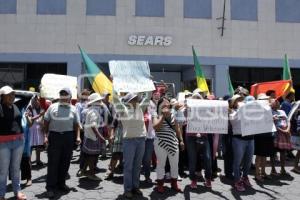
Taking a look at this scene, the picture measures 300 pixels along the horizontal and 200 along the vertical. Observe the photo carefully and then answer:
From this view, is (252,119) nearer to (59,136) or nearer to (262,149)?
(262,149)

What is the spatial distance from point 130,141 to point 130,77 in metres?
1.17

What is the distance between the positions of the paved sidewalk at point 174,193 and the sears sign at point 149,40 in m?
10.6

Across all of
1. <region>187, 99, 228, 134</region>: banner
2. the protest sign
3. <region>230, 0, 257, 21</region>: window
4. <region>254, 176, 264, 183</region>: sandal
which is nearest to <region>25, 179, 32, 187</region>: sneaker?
the protest sign

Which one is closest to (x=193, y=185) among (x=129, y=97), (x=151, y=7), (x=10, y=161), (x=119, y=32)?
(x=129, y=97)

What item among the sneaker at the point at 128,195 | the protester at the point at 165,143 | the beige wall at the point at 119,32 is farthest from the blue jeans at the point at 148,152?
the beige wall at the point at 119,32

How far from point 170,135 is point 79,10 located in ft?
40.4

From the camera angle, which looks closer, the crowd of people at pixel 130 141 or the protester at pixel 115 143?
the crowd of people at pixel 130 141

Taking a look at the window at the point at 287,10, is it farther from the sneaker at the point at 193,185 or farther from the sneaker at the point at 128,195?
the sneaker at the point at 128,195

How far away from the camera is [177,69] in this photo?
63.6ft

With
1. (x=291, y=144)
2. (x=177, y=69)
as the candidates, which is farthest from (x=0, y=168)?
(x=177, y=69)

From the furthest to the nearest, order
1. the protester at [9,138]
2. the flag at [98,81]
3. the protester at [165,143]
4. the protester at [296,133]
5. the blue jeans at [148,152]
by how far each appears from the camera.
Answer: the flag at [98,81] < the protester at [296,133] < the blue jeans at [148,152] < the protester at [165,143] < the protester at [9,138]

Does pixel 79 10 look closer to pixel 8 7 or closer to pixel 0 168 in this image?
pixel 8 7

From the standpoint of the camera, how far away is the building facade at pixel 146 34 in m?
17.1

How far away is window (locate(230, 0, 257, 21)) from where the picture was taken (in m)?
17.8
